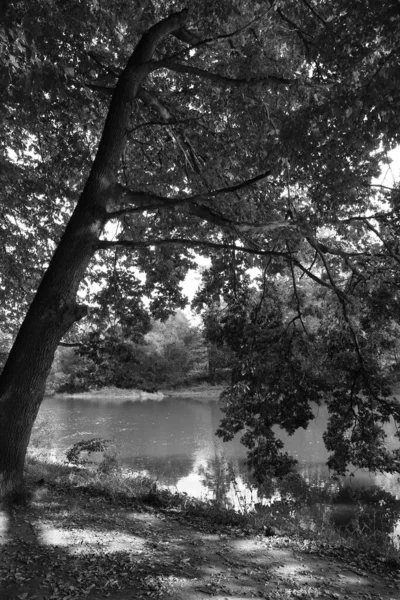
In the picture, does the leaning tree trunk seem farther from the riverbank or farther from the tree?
the riverbank

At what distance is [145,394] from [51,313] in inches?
1544

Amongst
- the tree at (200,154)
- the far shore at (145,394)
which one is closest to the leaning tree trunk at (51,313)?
the tree at (200,154)

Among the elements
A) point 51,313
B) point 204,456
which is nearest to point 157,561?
point 51,313

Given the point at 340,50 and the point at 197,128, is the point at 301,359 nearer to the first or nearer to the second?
the point at 197,128

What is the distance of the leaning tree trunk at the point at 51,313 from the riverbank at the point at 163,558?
0.77m

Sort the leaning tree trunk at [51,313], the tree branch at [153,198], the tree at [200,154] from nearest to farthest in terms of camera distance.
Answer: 1. the tree at [200,154]
2. the leaning tree trunk at [51,313]
3. the tree branch at [153,198]

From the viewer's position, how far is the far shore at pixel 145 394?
40438mm

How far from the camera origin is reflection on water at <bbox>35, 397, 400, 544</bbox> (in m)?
11.0

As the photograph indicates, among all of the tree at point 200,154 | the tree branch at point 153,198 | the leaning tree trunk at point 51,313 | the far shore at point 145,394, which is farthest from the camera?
the far shore at point 145,394

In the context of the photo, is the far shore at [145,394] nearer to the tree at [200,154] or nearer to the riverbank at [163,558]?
the tree at [200,154]

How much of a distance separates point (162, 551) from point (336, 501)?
8.76m

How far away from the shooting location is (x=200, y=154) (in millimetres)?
7812

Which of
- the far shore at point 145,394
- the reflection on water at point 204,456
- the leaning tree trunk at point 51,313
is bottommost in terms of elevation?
the reflection on water at point 204,456

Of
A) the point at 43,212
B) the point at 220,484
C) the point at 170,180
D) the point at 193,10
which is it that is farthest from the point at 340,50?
the point at 220,484
